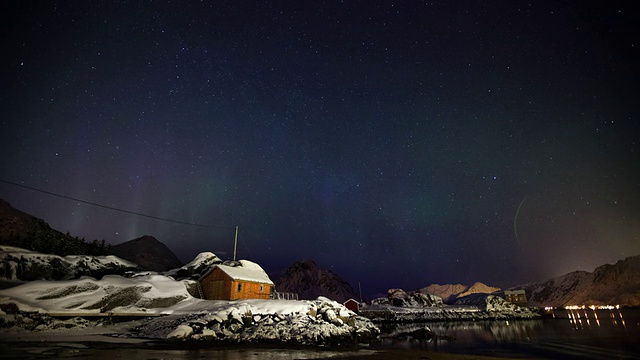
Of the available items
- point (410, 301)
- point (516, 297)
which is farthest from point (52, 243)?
point (516, 297)

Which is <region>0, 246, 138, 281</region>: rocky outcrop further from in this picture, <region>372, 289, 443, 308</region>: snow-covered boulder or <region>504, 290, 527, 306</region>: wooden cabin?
<region>504, 290, 527, 306</region>: wooden cabin

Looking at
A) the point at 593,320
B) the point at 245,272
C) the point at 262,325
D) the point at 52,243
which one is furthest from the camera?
the point at 593,320

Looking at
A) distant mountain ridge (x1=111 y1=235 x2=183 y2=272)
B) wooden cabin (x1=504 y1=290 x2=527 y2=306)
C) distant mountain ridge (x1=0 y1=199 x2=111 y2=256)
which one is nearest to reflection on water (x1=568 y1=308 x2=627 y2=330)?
wooden cabin (x1=504 y1=290 x2=527 y2=306)

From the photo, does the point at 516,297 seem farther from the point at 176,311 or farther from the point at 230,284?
the point at 176,311

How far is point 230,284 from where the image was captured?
42.2m

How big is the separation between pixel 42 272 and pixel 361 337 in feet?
125

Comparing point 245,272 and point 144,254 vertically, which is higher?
point 144,254

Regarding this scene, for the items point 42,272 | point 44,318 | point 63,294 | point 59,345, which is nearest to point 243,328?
point 59,345

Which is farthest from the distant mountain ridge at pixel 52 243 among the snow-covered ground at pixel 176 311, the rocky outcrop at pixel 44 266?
the snow-covered ground at pixel 176 311

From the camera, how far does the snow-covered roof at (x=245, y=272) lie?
143ft

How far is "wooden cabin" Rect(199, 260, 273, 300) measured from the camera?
139 ft

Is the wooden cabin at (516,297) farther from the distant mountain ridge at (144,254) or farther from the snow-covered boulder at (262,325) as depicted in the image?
the distant mountain ridge at (144,254)

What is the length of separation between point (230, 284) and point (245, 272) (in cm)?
430

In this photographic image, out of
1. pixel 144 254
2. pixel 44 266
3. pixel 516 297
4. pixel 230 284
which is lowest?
pixel 516 297
